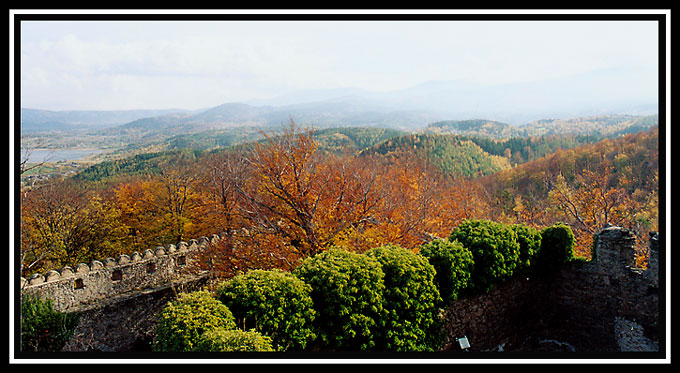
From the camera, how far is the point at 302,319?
7277 millimetres

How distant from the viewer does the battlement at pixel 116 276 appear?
11.1m

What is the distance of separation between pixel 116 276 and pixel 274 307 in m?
7.66

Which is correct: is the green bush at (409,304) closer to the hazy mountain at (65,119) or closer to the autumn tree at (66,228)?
the hazy mountain at (65,119)

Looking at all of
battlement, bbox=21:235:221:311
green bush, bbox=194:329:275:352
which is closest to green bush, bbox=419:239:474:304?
green bush, bbox=194:329:275:352

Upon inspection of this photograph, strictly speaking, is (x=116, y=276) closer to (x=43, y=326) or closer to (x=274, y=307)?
(x=43, y=326)

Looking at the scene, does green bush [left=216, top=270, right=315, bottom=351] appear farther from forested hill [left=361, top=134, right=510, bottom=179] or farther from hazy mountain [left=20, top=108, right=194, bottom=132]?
forested hill [left=361, top=134, right=510, bottom=179]

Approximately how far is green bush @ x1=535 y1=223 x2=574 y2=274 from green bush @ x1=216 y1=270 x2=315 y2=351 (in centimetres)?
684

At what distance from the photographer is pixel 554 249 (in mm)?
10852

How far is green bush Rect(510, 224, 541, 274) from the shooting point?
34.3 feet

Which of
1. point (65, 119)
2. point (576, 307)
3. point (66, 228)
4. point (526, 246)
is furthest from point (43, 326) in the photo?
point (65, 119)

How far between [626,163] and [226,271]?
41.3 metres
